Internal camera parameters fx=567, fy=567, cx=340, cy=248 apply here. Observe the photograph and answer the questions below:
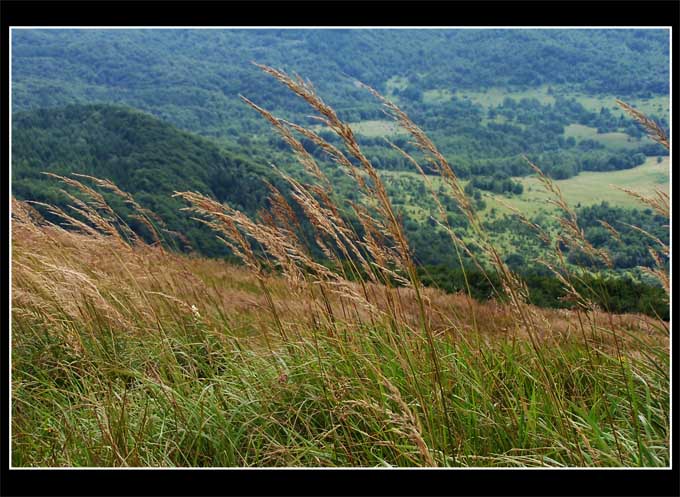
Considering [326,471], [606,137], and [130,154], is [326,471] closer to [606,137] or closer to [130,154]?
[130,154]

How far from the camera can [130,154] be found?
57.2 meters

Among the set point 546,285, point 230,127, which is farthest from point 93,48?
point 546,285

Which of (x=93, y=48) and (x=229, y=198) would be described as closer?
(x=229, y=198)

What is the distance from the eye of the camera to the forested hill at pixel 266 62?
92.5 metres

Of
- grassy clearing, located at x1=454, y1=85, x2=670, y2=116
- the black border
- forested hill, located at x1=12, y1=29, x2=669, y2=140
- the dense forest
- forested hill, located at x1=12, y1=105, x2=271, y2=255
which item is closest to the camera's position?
the black border

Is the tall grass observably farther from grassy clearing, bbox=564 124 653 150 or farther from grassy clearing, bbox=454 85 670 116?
grassy clearing, bbox=454 85 670 116

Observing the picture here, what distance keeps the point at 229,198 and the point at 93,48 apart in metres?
72.2

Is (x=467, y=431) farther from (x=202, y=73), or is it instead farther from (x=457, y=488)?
(x=202, y=73)

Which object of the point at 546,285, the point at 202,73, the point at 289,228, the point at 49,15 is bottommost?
the point at 202,73

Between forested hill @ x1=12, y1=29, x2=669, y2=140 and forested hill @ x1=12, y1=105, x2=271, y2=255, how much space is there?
27.1 meters

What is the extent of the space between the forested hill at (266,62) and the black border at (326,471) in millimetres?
84873

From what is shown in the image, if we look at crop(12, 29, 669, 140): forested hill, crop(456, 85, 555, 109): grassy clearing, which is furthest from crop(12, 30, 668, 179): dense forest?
crop(456, 85, 555, 109): grassy clearing

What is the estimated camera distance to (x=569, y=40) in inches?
3684

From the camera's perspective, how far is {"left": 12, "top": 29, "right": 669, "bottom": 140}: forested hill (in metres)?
92.5
